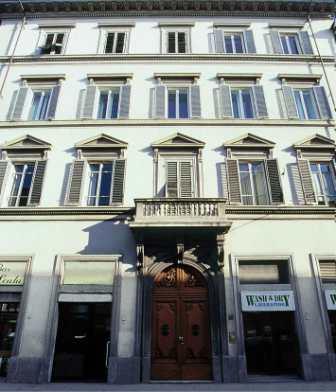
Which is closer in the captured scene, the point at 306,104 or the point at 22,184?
the point at 22,184

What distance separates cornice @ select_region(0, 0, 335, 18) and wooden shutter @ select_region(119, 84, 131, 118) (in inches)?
220

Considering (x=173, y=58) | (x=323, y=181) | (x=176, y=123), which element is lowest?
(x=323, y=181)

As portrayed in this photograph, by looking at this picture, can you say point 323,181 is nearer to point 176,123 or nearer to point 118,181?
point 176,123

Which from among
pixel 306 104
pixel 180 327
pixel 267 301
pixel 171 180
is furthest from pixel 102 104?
pixel 267 301

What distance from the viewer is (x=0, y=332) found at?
10180 mm

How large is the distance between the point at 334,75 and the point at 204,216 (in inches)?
409

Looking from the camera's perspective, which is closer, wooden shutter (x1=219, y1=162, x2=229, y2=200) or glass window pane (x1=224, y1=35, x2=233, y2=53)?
wooden shutter (x1=219, y1=162, x2=229, y2=200)

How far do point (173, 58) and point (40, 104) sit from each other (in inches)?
270

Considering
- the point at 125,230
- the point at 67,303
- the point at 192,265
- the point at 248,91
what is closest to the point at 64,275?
the point at 67,303

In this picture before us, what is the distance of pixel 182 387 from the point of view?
8.70 m

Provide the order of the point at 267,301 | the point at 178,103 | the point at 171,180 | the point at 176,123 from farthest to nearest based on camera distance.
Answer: the point at 178,103, the point at 176,123, the point at 171,180, the point at 267,301

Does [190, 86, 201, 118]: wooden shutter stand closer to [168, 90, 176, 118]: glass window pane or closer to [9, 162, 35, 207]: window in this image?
[168, 90, 176, 118]: glass window pane

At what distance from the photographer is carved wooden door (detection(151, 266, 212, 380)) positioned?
9.58 m

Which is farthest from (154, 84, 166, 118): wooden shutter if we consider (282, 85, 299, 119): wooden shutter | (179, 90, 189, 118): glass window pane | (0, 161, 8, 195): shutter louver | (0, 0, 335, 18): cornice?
(0, 161, 8, 195): shutter louver
